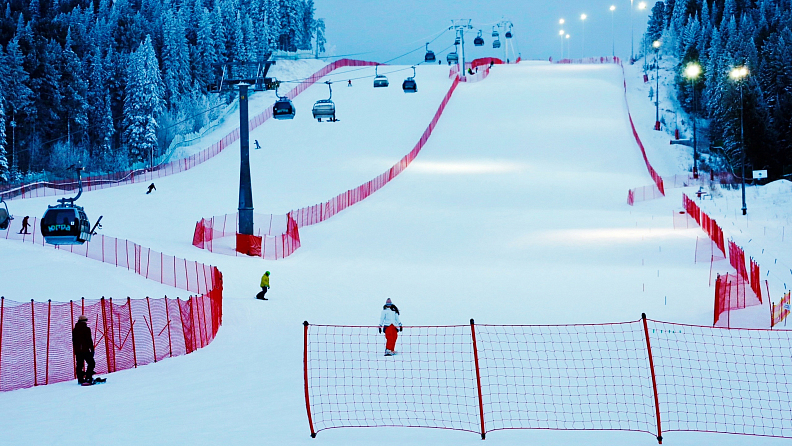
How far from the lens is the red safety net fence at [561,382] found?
10664mm

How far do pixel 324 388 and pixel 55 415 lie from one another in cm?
371

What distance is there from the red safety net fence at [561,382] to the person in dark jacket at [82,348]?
134 inches

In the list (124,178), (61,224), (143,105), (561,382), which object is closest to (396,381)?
(561,382)

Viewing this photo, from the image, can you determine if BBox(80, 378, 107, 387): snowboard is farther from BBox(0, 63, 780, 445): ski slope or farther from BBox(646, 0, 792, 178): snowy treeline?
BBox(646, 0, 792, 178): snowy treeline

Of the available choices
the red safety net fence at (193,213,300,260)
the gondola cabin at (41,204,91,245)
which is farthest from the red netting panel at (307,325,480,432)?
the red safety net fence at (193,213,300,260)

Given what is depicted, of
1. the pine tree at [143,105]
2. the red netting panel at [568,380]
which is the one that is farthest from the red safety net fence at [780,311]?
the pine tree at [143,105]

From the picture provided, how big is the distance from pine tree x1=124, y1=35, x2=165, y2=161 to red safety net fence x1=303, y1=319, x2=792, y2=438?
276 ft

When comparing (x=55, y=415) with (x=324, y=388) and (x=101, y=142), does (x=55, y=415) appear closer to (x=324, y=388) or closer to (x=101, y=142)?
(x=324, y=388)

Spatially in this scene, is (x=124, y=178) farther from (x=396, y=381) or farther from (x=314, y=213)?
(x=396, y=381)

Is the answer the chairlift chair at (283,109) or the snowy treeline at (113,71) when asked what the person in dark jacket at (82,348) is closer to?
the chairlift chair at (283,109)

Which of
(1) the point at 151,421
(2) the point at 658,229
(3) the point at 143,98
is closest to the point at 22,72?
(3) the point at 143,98

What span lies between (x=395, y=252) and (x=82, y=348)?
20.0m

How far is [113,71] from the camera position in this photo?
111 m

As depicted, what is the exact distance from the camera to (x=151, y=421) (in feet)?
35.9
